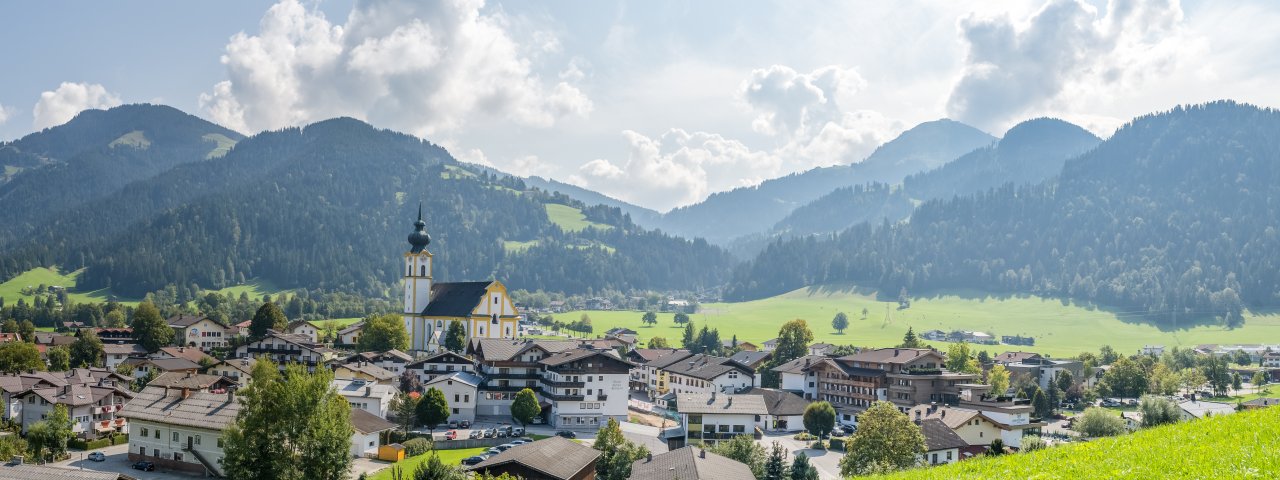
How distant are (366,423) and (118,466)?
13.8 m

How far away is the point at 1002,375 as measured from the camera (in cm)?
9600

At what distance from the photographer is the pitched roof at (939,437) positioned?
58.0m

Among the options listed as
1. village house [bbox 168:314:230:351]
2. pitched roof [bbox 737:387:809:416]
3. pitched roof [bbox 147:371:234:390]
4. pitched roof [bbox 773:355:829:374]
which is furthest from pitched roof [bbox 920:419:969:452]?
village house [bbox 168:314:230:351]

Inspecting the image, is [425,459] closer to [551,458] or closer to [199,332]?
[551,458]

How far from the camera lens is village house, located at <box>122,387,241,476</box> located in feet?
166

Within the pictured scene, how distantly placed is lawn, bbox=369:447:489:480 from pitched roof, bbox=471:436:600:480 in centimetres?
723

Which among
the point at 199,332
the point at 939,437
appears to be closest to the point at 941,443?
the point at 939,437

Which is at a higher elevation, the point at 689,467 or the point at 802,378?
the point at 689,467

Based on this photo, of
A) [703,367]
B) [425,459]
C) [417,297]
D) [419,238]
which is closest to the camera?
[425,459]

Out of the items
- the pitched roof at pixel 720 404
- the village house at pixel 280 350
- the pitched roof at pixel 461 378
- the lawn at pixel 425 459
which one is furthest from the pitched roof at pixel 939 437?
the village house at pixel 280 350

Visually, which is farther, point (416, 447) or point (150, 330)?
point (150, 330)

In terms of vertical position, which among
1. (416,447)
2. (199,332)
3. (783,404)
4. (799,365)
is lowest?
(416,447)

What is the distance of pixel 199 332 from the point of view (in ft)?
394

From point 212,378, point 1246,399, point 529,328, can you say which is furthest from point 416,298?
point 1246,399
